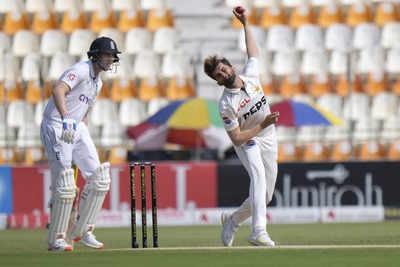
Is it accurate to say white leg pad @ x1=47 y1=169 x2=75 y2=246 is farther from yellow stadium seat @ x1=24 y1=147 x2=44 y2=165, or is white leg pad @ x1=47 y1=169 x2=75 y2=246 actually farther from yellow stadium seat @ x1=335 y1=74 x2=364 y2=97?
yellow stadium seat @ x1=335 y1=74 x2=364 y2=97

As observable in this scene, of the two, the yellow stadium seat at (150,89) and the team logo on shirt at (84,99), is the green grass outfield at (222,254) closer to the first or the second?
the team logo on shirt at (84,99)

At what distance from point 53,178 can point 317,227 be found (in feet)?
15.7

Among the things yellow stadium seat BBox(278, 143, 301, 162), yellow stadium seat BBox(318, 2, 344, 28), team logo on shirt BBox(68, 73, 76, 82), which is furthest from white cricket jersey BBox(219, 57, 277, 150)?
yellow stadium seat BBox(318, 2, 344, 28)

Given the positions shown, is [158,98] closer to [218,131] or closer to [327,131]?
[218,131]

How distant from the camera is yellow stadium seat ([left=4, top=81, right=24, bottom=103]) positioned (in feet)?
52.9

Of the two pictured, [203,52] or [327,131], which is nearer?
[327,131]

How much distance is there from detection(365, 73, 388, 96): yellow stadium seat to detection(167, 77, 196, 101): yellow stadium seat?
298 centimetres

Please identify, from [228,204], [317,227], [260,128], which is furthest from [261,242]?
[228,204]

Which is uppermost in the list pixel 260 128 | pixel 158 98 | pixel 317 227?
pixel 158 98

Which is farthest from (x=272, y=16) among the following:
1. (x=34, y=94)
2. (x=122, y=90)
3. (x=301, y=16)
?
(x=34, y=94)

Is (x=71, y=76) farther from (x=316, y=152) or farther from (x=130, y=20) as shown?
(x=130, y=20)

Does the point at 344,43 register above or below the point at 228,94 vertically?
above

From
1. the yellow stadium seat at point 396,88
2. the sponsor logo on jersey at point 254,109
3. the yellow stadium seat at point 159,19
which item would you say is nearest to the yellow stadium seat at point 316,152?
the yellow stadium seat at point 396,88

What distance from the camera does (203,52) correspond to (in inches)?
655
